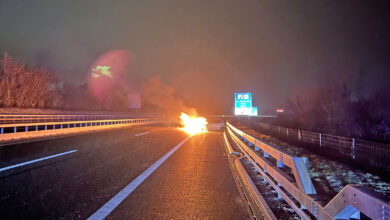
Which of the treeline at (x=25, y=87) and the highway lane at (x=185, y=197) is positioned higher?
the treeline at (x=25, y=87)

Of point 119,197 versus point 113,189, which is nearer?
point 119,197

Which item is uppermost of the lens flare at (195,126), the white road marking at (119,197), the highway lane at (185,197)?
the white road marking at (119,197)

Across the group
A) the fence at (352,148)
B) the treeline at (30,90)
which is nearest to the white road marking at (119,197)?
the fence at (352,148)

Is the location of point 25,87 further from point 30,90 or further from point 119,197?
point 119,197

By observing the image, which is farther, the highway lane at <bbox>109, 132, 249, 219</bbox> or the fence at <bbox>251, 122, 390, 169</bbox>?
the fence at <bbox>251, 122, 390, 169</bbox>

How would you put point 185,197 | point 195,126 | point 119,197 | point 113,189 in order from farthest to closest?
point 195,126
point 113,189
point 185,197
point 119,197

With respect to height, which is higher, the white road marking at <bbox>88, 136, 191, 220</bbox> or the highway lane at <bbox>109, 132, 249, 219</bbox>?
the white road marking at <bbox>88, 136, 191, 220</bbox>

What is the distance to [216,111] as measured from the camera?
162 m

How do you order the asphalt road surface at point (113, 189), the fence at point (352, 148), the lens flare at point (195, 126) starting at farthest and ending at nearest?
the lens flare at point (195, 126), the fence at point (352, 148), the asphalt road surface at point (113, 189)

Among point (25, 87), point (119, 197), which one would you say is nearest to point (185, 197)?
point (119, 197)

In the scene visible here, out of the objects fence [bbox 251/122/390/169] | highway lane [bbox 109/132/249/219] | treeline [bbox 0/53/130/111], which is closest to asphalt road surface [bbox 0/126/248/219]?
highway lane [bbox 109/132/249/219]

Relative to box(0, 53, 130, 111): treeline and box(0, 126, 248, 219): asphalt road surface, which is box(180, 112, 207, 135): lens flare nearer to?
box(0, 126, 248, 219): asphalt road surface

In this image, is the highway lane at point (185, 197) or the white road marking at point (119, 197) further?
the highway lane at point (185, 197)

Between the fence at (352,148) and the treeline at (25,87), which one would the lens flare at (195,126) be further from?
the treeline at (25,87)
